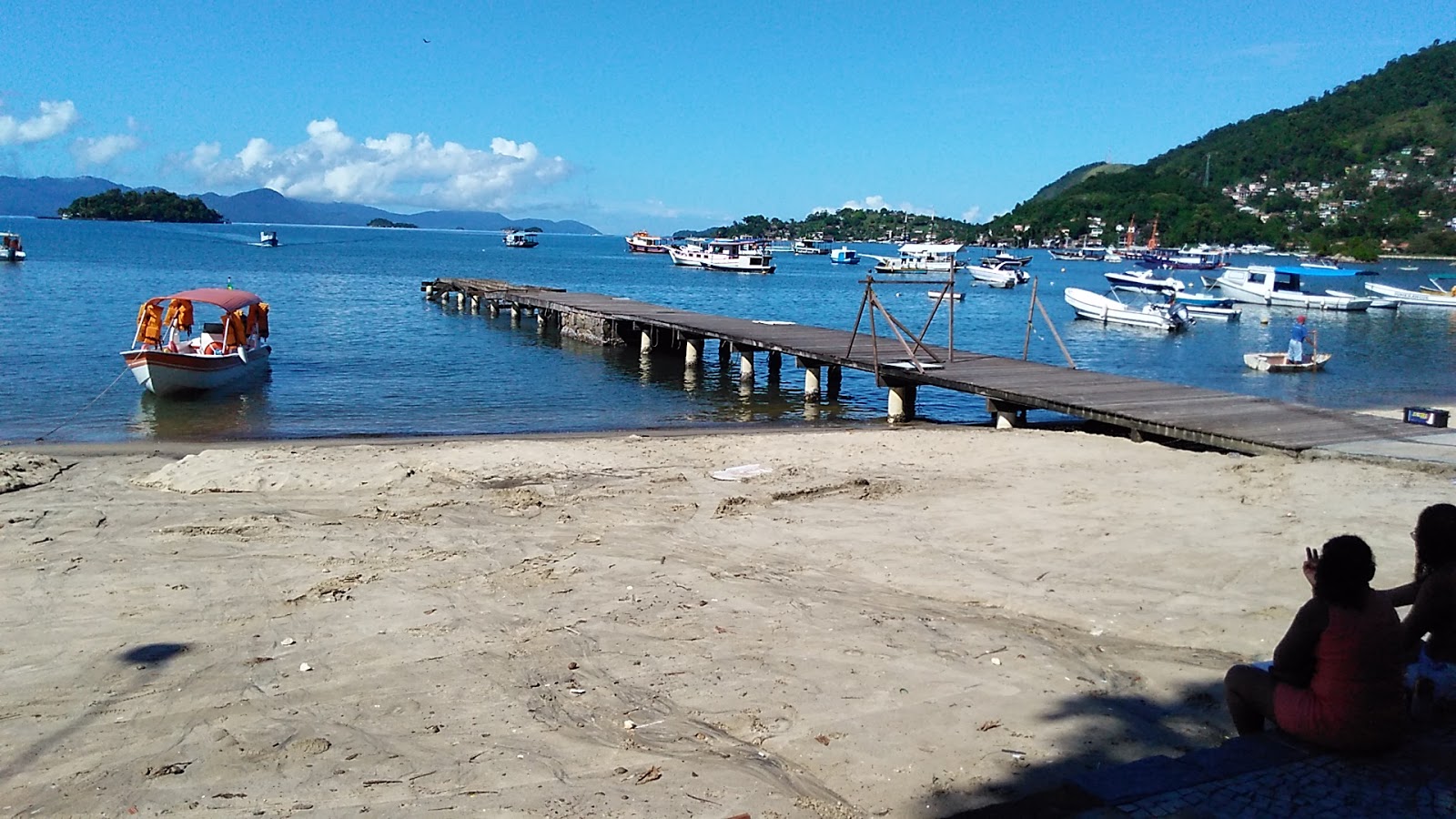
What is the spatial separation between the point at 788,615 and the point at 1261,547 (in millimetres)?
4752

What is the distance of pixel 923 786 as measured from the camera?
517cm

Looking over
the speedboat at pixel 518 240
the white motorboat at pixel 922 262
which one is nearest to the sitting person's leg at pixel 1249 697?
the white motorboat at pixel 922 262

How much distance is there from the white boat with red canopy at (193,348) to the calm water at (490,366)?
2.05ft

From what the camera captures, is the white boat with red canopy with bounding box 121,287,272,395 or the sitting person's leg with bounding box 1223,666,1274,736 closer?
the sitting person's leg with bounding box 1223,666,1274,736

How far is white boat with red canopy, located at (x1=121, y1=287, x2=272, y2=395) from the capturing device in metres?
22.7

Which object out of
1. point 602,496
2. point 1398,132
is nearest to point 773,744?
point 602,496

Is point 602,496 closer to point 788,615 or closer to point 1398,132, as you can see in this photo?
point 788,615

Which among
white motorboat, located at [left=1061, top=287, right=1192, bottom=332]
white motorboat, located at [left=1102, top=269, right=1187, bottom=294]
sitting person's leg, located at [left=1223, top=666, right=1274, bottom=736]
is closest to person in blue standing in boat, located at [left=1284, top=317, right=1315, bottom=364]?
white motorboat, located at [left=1061, top=287, right=1192, bottom=332]

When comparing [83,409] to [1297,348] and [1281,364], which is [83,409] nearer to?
[1281,364]

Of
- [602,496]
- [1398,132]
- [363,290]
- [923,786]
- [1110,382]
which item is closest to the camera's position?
[923,786]

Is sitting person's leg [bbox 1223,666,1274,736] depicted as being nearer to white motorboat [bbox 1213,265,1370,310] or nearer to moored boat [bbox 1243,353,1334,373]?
moored boat [bbox 1243,353,1334,373]

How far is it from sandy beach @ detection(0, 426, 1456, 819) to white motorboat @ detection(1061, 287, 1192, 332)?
111ft

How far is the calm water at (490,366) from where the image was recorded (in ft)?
71.5

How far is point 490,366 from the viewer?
102ft
